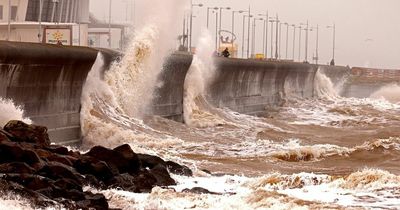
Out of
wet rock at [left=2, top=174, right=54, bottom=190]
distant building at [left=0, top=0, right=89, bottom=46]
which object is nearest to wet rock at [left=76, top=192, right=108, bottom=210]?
wet rock at [left=2, top=174, right=54, bottom=190]

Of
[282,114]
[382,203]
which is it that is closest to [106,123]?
[382,203]

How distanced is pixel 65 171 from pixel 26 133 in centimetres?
178

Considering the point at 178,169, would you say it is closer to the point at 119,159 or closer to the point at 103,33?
the point at 119,159

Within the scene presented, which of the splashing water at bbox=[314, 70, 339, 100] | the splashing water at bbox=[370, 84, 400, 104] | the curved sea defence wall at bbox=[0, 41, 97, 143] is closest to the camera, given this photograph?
the curved sea defence wall at bbox=[0, 41, 97, 143]

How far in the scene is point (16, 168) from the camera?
11578 mm

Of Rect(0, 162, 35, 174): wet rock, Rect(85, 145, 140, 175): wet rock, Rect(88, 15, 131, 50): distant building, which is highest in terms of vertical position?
Rect(88, 15, 131, 50): distant building

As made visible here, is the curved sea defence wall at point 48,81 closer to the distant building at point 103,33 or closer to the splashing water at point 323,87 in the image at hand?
the distant building at point 103,33

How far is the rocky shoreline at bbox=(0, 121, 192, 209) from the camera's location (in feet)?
36.3

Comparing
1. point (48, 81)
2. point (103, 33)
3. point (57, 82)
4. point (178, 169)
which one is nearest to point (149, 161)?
point (178, 169)

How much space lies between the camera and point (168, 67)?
1113 inches

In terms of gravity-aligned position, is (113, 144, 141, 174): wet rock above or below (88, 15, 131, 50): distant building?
below

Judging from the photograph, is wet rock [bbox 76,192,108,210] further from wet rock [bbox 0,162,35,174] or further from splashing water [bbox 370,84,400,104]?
splashing water [bbox 370,84,400,104]

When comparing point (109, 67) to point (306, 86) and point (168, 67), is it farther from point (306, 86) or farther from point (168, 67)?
point (306, 86)

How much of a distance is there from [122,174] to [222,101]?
21598mm
